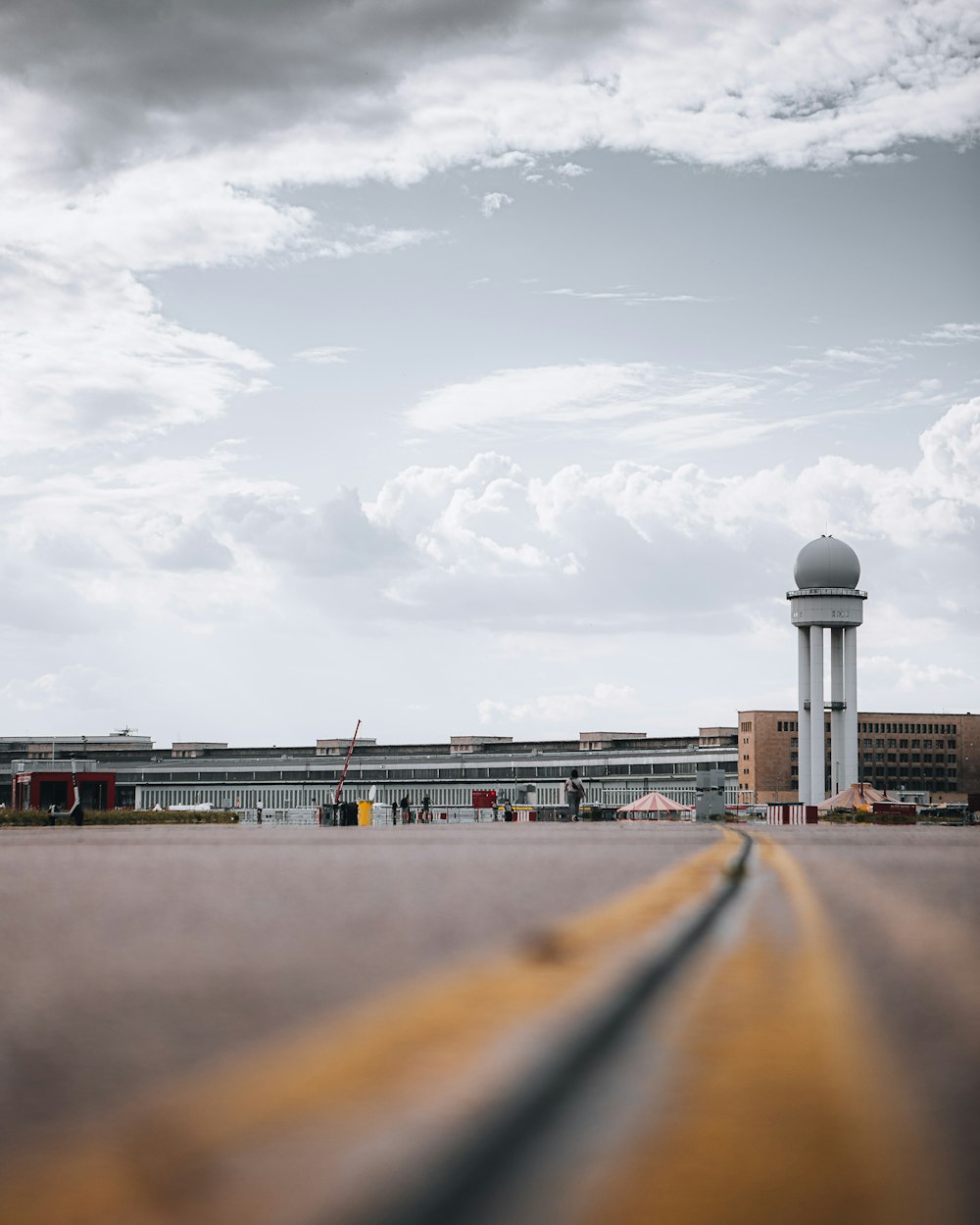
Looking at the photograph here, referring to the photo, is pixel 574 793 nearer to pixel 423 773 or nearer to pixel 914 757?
pixel 423 773

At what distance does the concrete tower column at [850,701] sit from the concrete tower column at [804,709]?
10.9 ft

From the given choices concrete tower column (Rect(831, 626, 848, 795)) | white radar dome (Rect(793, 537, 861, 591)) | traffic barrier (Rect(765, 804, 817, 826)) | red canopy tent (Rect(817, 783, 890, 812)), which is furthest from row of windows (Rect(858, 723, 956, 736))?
traffic barrier (Rect(765, 804, 817, 826))

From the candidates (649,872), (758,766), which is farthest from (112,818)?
(758,766)

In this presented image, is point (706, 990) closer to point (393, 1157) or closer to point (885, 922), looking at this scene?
point (393, 1157)

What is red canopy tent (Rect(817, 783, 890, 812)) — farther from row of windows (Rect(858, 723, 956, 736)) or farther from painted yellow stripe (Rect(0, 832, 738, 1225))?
row of windows (Rect(858, 723, 956, 736))

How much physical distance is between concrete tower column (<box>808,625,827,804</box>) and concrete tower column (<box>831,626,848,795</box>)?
1227 millimetres

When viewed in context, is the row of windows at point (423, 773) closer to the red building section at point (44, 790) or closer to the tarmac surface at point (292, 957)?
the red building section at point (44, 790)

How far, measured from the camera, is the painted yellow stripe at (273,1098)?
181 cm

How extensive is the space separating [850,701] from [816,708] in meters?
3.37

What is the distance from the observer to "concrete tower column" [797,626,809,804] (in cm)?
12888

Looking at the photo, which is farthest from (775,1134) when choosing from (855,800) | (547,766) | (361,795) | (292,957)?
(361,795)

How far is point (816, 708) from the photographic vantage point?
13038cm

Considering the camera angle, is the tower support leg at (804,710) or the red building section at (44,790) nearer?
the red building section at (44,790)

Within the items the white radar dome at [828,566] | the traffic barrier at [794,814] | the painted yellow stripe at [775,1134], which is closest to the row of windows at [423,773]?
the white radar dome at [828,566]
